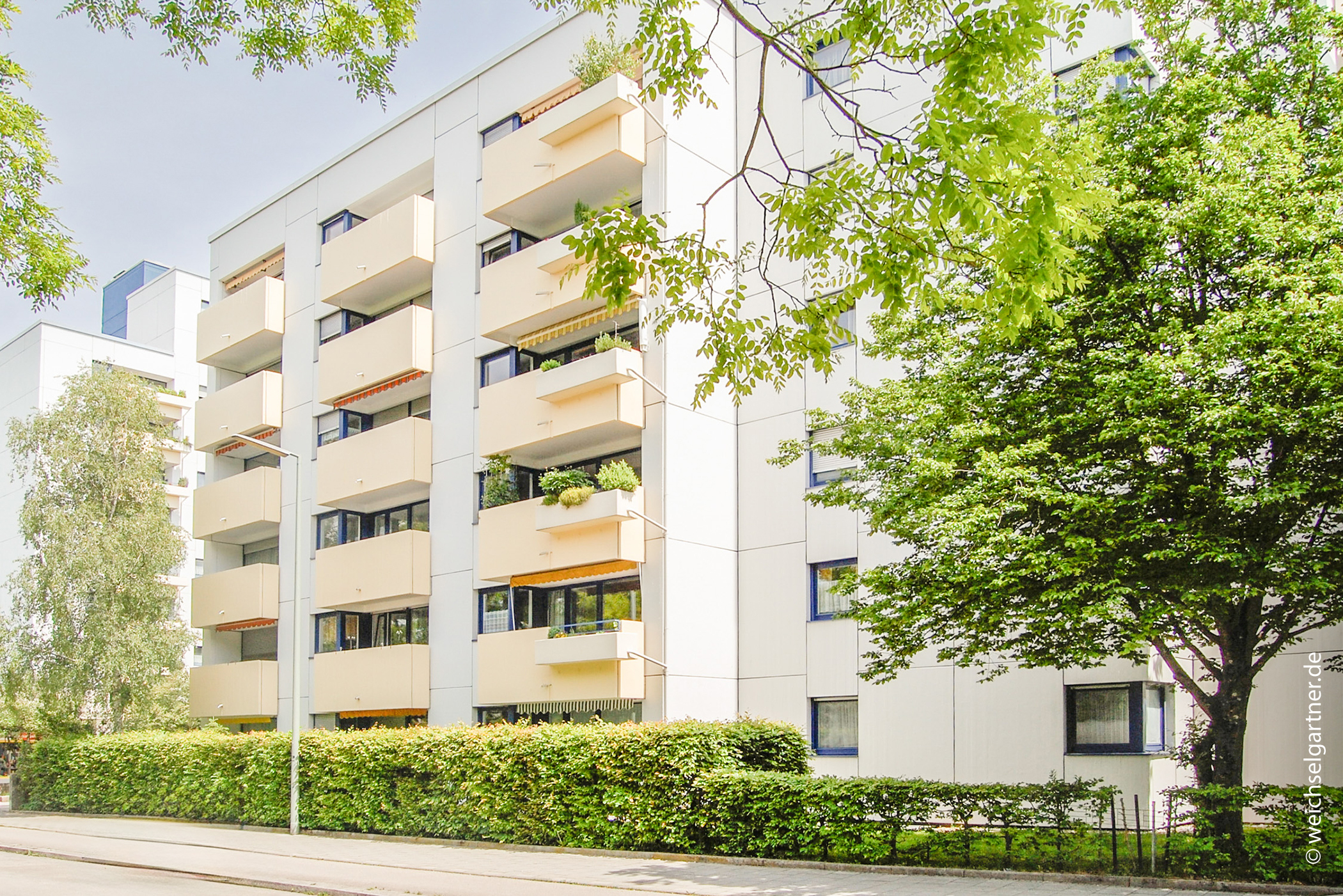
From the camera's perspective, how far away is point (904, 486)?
51.4 feet

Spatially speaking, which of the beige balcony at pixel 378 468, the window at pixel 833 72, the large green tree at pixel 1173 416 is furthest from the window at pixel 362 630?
the large green tree at pixel 1173 416

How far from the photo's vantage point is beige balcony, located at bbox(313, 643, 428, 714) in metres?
27.9

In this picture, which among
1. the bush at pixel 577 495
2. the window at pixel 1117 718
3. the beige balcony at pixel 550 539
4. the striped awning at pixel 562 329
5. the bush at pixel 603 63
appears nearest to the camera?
the window at pixel 1117 718

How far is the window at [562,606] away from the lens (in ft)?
80.9

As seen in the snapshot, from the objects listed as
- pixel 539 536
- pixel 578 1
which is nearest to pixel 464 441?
pixel 539 536

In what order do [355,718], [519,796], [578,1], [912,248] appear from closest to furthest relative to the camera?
[912,248], [578,1], [519,796], [355,718]

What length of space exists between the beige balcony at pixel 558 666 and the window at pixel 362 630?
451 cm

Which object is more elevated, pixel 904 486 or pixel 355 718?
pixel 904 486

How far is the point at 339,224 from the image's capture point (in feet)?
111

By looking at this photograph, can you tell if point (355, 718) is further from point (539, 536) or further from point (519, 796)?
point (519, 796)

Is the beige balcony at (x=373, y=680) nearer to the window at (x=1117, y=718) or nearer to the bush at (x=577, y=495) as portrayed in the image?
the bush at (x=577, y=495)

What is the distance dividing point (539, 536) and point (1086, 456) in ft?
43.4

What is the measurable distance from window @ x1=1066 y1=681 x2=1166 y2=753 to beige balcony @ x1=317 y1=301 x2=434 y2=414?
56.5 feet

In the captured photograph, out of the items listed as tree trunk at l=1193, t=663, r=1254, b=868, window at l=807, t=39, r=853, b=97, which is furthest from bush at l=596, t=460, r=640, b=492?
tree trunk at l=1193, t=663, r=1254, b=868
